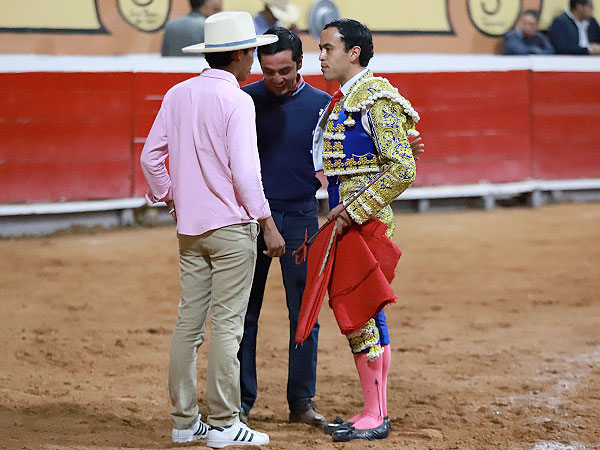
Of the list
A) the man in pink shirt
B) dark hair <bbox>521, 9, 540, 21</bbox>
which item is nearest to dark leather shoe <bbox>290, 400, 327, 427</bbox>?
the man in pink shirt

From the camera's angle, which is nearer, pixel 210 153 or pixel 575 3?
pixel 210 153

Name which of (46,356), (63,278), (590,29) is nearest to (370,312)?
(46,356)

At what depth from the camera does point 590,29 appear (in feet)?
35.4

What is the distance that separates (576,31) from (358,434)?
8.20m

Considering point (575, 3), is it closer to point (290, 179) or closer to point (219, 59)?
point (290, 179)

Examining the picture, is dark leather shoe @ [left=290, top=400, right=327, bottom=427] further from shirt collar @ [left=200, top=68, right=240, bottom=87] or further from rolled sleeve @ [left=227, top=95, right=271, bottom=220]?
shirt collar @ [left=200, top=68, right=240, bottom=87]

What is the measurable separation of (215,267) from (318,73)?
18.5 feet

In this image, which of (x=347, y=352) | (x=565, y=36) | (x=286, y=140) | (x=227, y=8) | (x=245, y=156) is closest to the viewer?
(x=245, y=156)

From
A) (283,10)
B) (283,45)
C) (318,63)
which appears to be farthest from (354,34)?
(283,10)

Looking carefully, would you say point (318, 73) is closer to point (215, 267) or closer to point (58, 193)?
point (58, 193)

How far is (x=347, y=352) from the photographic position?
4770 mm

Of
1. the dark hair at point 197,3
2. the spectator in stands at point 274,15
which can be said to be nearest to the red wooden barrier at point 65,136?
the dark hair at point 197,3

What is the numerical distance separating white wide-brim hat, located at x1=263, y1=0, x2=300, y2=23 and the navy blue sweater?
4.89m

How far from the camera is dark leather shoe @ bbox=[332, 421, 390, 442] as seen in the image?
3363 millimetres
